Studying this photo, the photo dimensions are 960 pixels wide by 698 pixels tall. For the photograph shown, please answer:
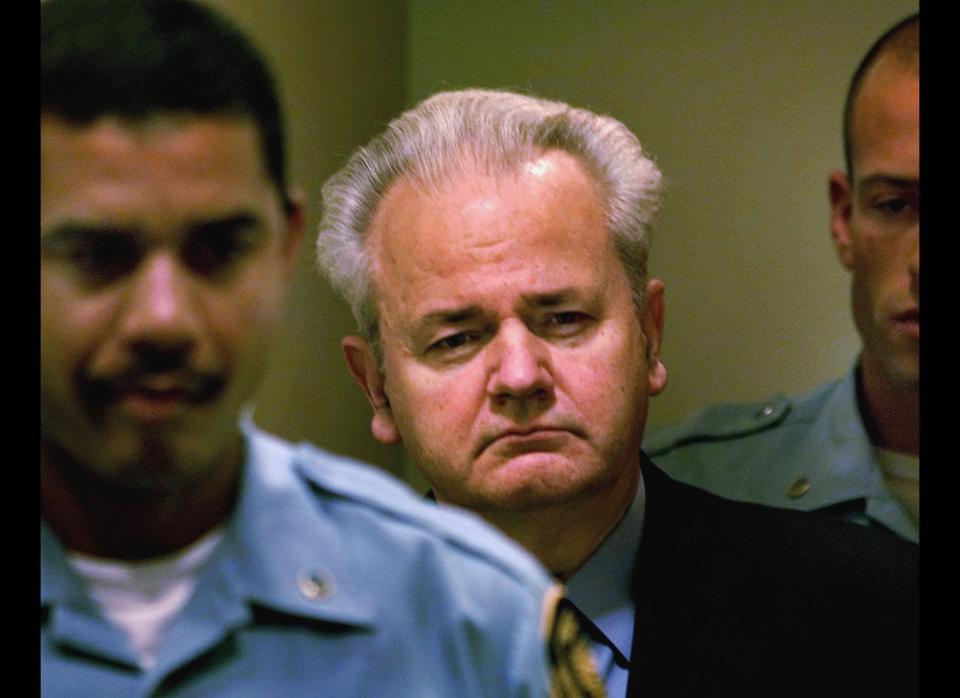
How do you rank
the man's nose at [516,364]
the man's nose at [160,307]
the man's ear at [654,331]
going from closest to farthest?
the man's nose at [160,307], the man's nose at [516,364], the man's ear at [654,331]

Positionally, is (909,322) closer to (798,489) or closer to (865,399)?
(865,399)

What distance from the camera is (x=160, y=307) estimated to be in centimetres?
80

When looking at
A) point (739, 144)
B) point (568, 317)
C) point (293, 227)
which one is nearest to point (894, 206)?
point (739, 144)

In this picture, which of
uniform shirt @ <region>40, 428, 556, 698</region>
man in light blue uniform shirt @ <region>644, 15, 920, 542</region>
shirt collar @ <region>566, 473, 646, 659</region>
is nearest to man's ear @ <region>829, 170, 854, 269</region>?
man in light blue uniform shirt @ <region>644, 15, 920, 542</region>

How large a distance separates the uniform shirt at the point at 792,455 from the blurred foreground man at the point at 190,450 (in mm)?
301

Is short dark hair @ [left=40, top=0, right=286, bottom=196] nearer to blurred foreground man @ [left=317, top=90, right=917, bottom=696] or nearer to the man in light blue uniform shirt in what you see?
blurred foreground man @ [left=317, top=90, right=917, bottom=696]

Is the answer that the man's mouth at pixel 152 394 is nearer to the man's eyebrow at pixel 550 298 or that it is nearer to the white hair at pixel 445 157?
the white hair at pixel 445 157

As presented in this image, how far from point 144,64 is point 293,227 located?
0.16 metres

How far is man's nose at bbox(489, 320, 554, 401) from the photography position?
0.92m

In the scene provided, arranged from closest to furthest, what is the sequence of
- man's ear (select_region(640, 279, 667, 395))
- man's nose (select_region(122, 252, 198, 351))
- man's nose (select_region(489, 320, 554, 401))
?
man's nose (select_region(122, 252, 198, 351))
man's nose (select_region(489, 320, 554, 401))
man's ear (select_region(640, 279, 667, 395))

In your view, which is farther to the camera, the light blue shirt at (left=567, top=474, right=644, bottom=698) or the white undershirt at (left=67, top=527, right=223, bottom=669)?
the light blue shirt at (left=567, top=474, right=644, bottom=698)

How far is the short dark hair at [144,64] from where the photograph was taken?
809 mm

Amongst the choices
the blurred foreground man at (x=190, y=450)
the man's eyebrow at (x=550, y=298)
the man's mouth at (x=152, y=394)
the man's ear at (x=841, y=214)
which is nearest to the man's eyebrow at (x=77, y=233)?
the blurred foreground man at (x=190, y=450)
